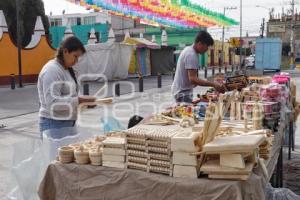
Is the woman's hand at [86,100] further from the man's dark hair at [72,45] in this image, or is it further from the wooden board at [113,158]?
the wooden board at [113,158]

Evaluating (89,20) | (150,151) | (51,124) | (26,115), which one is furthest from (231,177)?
(89,20)

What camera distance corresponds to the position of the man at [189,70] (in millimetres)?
5027

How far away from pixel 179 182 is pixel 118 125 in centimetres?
234

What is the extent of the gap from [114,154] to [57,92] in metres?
1.20

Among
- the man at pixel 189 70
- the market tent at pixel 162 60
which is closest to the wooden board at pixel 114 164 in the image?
the man at pixel 189 70

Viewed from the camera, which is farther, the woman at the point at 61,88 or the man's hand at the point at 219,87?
the man's hand at the point at 219,87

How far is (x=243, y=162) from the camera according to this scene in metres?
2.46

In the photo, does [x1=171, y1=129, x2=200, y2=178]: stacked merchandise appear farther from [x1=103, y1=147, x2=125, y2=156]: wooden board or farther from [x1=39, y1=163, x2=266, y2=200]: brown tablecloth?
[x1=103, y1=147, x2=125, y2=156]: wooden board

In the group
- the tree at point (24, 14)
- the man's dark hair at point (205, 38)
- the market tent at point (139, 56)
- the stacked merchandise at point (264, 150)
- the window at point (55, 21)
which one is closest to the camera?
the stacked merchandise at point (264, 150)

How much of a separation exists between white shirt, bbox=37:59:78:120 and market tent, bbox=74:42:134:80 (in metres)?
18.9

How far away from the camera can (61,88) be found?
382 centimetres

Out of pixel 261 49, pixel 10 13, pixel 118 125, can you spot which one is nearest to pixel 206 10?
pixel 261 49

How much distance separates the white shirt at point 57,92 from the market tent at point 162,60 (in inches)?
994

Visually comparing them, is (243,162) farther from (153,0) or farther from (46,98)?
(153,0)
